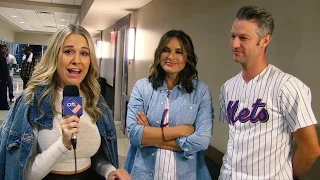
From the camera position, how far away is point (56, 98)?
1448mm

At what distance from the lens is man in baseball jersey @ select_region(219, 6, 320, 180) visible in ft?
4.33

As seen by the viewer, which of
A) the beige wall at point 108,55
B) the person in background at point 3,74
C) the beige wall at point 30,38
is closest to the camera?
the person in background at point 3,74

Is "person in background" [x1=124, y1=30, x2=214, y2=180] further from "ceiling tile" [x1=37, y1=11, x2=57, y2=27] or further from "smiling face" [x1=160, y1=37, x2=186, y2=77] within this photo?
"ceiling tile" [x1=37, y1=11, x2=57, y2=27]

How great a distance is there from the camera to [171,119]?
72.5 inches

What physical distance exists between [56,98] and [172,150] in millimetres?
745

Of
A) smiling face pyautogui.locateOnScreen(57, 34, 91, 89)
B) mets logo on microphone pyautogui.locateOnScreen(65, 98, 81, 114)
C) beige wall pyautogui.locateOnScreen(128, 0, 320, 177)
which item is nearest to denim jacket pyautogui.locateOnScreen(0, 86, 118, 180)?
smiling face pyautogui.locateOnScreen(57, 34, 91, 89)

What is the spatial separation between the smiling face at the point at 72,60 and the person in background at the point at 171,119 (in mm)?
562

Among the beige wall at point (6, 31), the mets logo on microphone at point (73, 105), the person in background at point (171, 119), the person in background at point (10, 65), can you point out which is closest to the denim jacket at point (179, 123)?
the person in background at point (171, 119)

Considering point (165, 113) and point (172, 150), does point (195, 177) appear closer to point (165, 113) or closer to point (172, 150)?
point (172, 150)

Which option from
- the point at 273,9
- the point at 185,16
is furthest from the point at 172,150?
the point at 185,16

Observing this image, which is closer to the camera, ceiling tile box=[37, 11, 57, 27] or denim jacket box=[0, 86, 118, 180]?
denim jacket box=[0, 86, 118, 180]

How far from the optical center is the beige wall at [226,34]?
1726mm

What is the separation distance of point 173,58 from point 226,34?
0.91 meters

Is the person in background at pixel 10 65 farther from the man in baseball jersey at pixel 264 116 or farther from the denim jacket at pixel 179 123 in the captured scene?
the man in baseball jersey at pixel 264 116
